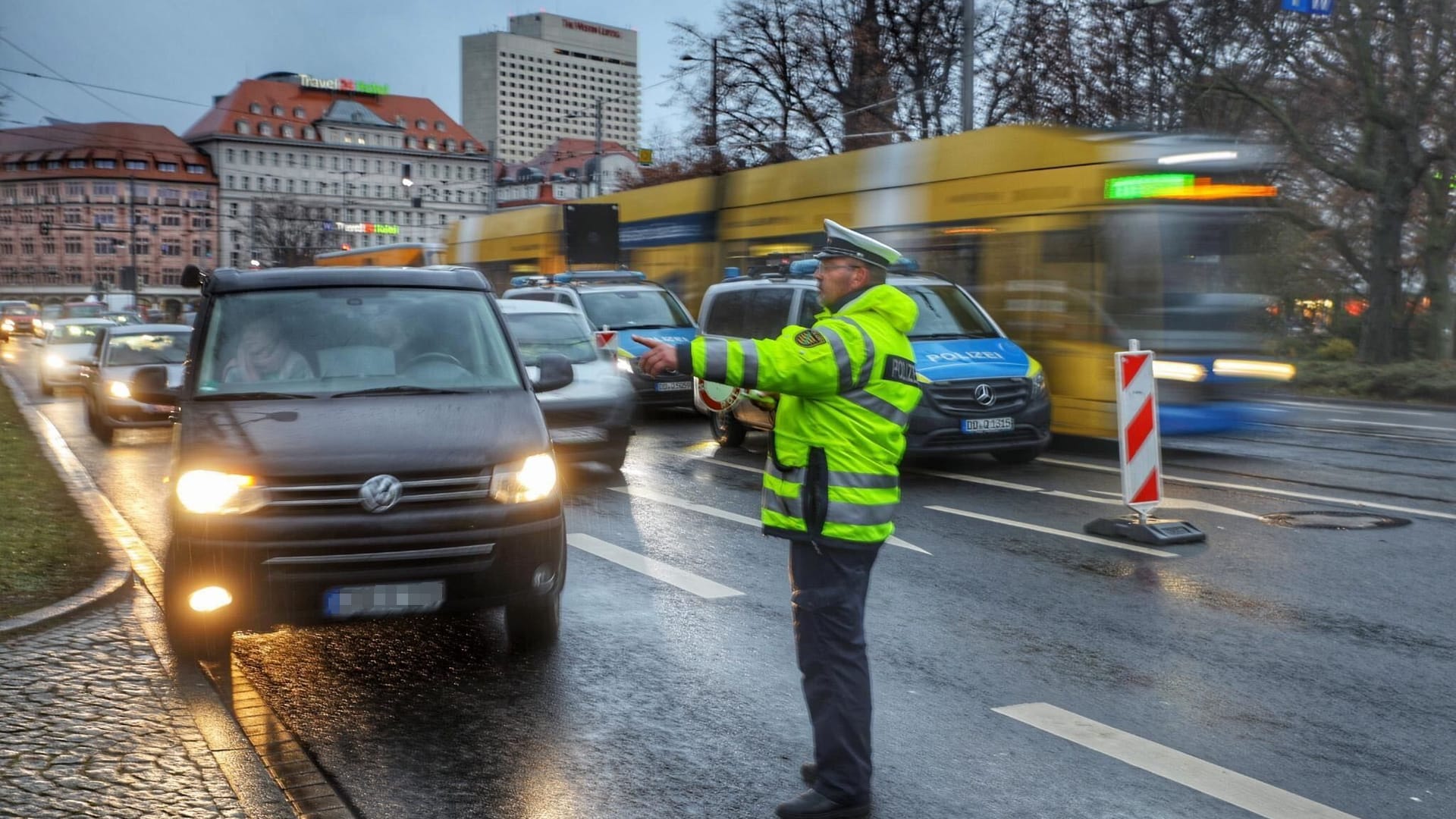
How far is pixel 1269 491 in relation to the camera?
11758 millimetres

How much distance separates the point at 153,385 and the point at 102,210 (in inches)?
5394

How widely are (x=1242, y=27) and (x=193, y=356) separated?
1111 inches

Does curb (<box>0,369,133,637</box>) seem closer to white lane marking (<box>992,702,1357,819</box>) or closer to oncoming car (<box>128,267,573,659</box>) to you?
oncoming car (<box>128,267,573,659</box>)

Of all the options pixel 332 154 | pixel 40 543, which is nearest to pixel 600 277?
pixel 40 543

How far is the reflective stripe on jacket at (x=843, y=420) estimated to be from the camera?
4.04 metres

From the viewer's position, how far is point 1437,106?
27.7 m

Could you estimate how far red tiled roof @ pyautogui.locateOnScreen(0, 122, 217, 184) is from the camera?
12988 centimetres

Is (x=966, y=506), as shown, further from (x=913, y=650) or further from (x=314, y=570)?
(x=314, y=570)

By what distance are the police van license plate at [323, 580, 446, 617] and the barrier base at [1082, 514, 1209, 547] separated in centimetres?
518

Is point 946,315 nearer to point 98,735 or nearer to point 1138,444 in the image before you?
point 1138,444

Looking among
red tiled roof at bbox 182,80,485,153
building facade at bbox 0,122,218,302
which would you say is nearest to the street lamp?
building facade at bbox 0,122,218,302

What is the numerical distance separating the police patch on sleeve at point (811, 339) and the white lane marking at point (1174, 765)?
191 centimetres

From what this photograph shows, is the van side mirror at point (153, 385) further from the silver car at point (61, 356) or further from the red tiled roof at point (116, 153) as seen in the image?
the red tiled roof at point (116, 153)

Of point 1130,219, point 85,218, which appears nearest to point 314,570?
point 1130,219
